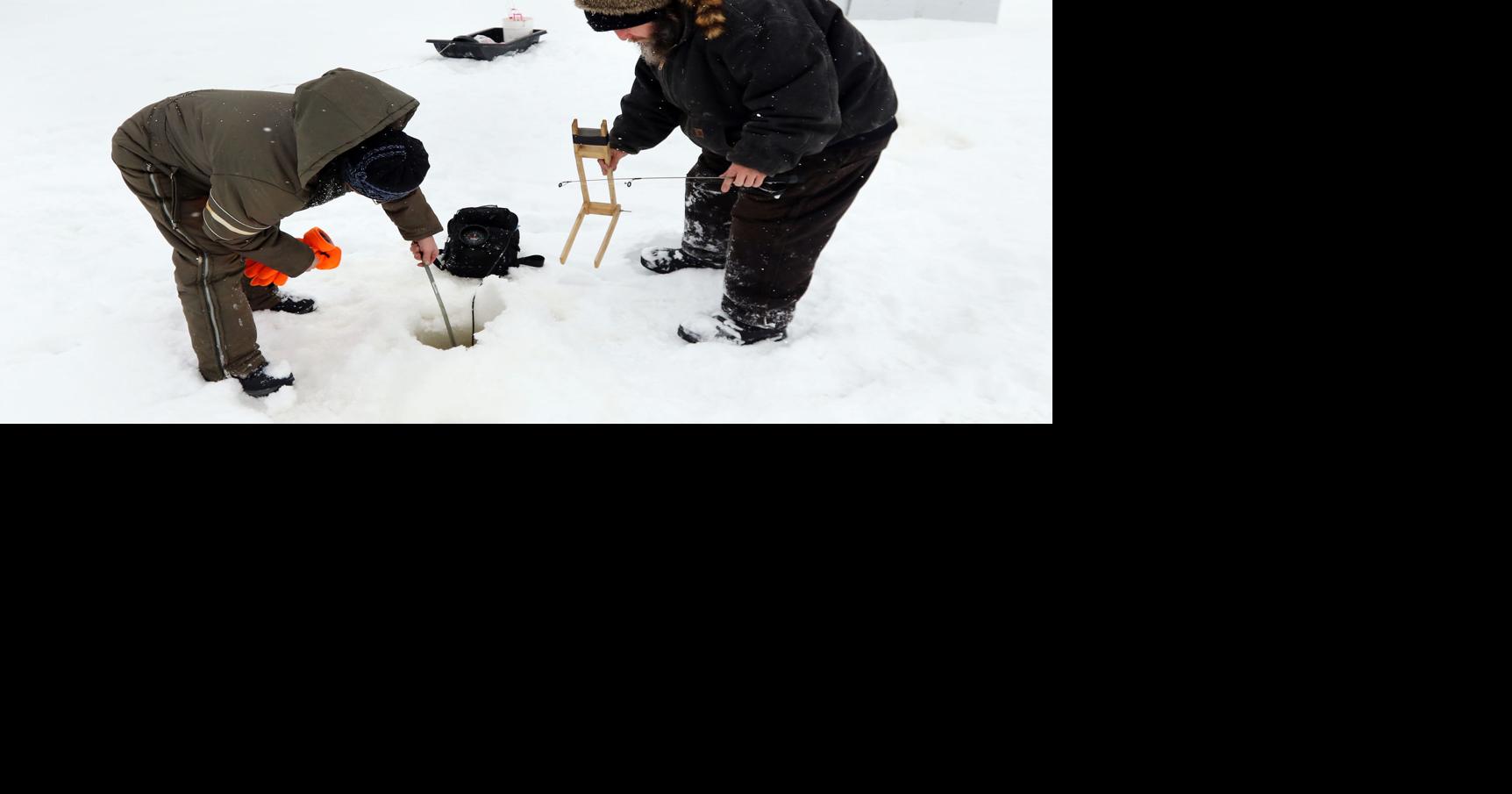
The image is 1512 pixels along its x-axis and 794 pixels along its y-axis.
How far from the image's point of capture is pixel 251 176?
205 cm

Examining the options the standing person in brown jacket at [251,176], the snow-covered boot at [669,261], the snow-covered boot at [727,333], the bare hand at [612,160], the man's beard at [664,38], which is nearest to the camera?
the standing person in brown jacket at [251,176]

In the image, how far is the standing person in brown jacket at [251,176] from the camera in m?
2.04

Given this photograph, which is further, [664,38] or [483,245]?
[483,245]

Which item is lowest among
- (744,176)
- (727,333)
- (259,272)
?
(727,333)

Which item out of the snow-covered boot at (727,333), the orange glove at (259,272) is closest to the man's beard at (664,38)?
the snow-covered boot at (727,333)

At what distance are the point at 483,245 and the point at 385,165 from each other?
41.0 inches

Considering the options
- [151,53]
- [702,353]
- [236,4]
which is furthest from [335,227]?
[236,4]

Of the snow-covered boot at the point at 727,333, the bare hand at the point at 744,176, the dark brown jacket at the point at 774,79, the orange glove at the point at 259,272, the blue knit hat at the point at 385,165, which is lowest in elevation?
the snow-covered boot at the point at 727,333

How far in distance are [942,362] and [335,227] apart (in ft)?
9.92

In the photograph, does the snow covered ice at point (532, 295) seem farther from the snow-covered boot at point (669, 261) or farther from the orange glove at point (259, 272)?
the orange glove at point (259, 272)

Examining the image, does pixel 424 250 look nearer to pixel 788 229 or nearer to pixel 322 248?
pixel 322 248

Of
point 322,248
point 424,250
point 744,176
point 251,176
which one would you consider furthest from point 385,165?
point 744,176

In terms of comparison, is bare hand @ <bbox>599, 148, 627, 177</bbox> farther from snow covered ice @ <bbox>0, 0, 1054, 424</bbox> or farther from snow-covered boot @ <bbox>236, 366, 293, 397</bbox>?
snow-covered boot @ <bbox>236, 366, 293, 397</bbox>

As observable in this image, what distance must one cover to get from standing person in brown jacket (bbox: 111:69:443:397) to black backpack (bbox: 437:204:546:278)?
0.58m
